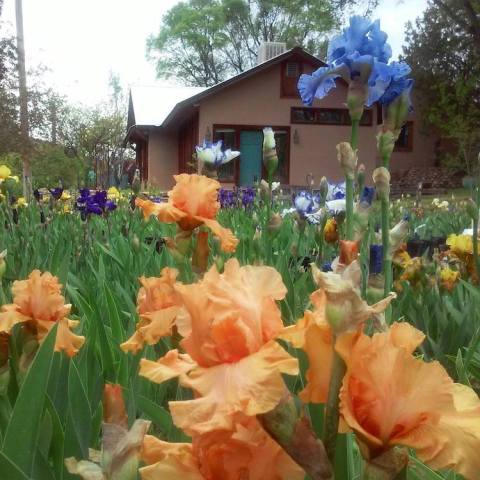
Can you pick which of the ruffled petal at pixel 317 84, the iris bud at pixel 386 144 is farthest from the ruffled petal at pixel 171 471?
the ruffled petal at pixel 317 84

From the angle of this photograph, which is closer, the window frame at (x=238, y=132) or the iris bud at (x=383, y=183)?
the iris bud at (x=383, y=183)

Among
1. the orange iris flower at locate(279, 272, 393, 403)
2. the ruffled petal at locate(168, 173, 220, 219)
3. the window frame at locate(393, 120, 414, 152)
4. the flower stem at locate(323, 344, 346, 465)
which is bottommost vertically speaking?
the flower stem at locate(323, 344, 346, 465)

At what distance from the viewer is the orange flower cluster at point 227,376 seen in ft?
1.33

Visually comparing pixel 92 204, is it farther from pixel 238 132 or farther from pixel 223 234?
pixel 238 132

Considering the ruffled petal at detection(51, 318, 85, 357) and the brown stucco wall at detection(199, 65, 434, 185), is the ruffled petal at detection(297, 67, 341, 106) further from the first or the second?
the brown stucco wall at detection(199, 65, 434, 185)

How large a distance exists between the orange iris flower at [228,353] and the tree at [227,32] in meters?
31.1

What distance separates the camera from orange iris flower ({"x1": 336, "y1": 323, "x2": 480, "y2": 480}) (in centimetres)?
41

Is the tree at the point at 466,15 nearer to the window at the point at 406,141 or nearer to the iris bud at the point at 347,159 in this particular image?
the window at the point at 406,141

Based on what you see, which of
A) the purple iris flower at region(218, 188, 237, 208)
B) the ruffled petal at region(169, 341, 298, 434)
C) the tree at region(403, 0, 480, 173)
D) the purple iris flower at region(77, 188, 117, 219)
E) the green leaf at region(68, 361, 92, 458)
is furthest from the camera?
the tree at region(403, 0, 480, 173)

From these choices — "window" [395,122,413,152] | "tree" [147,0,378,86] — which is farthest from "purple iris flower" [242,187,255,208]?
"tree" [147,0,378,86]

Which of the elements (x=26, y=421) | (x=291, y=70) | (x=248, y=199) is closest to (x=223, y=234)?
(x=26, y=421)

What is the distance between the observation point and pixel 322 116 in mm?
18656

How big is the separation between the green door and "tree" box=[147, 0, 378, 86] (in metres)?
13.7

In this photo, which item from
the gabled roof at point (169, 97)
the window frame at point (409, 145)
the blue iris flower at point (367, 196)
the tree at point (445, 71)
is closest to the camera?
the blue iris flower at point (367, 196)
